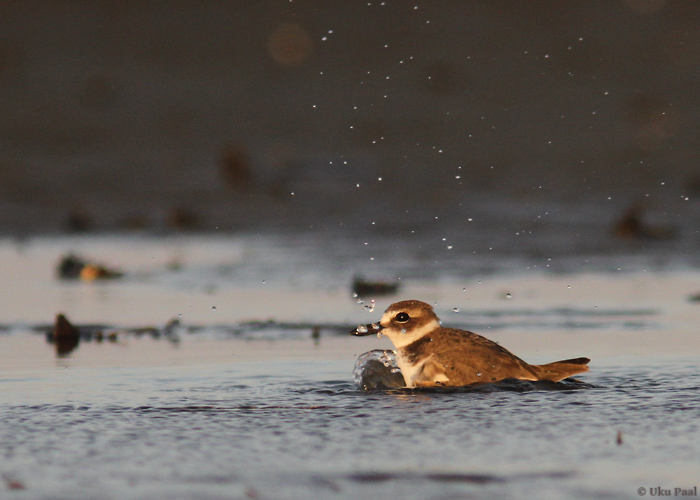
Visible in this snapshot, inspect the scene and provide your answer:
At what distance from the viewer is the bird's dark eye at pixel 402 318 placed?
8.55 meters

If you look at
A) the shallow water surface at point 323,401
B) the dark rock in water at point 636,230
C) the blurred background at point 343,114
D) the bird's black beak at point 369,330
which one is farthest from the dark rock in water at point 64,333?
the dark rock in water at point 636,230

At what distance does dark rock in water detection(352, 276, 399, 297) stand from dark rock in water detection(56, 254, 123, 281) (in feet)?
10.4

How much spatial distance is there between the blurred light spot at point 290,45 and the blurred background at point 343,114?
3 centimetres

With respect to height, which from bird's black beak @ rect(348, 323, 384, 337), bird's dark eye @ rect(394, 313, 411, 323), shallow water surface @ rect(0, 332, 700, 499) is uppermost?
bird's dark eye @ rect(394, 313, 411, 323)

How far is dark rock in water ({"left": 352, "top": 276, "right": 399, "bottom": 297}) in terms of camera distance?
41.1 ft

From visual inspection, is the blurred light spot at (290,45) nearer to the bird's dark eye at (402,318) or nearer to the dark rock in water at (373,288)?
the dark rock in water at (373,288)

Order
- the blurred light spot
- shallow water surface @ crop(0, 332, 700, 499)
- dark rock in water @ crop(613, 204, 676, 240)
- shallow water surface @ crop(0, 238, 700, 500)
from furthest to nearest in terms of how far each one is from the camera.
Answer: the blurred light spot → dark rock in water @ crop(613, 204, 676, 240) → shallow water surface @ crop(0, 238, 700, 500) → shallow water surface @ crop(0, 332, 700, 499)

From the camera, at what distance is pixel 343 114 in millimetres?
21297

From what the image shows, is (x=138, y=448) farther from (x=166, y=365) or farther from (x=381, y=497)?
(x=166, y=365)

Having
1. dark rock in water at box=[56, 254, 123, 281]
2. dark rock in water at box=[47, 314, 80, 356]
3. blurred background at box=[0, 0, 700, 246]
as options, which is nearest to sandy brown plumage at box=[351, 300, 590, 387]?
dark rock in water at box=[47, 314, 80, 356]

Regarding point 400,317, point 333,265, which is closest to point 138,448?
point 400,317

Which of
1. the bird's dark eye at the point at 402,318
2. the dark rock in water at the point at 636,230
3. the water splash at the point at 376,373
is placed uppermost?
the dark rock in water at the point at 636,230

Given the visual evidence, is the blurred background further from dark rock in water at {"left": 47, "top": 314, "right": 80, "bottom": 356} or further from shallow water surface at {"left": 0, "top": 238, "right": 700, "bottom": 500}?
dark rock in water at {"left": 47, "top": 314, "right": 80, "bottom": 356}

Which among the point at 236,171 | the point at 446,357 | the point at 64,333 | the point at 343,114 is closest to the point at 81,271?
the point at 64,333
